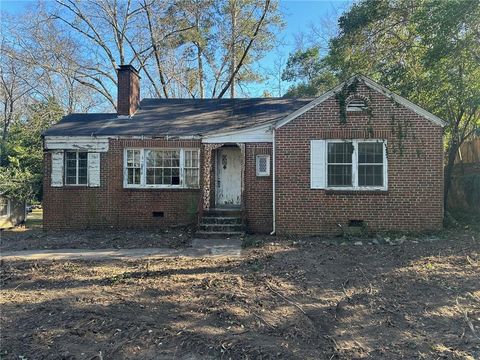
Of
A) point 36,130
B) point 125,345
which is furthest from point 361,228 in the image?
point 36,130

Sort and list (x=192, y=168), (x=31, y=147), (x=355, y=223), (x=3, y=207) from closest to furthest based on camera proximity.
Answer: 1. (x=355, y=223)
2. (x=192, y=168)
3. (x=3, y=207)
4. (x=31, y=147)

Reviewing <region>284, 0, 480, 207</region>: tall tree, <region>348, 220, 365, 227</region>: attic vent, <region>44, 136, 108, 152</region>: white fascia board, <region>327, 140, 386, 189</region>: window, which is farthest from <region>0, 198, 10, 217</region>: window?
<region>284, 0, 480, 207</region>: tall tree

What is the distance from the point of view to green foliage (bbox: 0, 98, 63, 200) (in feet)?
67.7

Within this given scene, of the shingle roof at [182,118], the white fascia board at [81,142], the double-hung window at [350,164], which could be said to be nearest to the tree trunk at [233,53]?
the shingle roof at [182,118]

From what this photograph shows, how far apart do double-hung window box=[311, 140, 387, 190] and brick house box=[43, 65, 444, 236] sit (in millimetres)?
29

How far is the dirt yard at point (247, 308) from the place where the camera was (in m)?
4.51

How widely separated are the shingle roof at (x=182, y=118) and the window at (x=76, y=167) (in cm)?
76

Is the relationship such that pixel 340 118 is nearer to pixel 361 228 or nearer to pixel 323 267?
pixel 361 228

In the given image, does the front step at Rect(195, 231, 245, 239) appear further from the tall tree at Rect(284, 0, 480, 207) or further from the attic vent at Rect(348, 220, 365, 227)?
the tall tree at Rect(284, 0, 480, 207)

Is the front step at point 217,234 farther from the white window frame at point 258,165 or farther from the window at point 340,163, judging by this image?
the window at point 340,163

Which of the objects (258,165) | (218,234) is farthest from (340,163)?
(218,234)

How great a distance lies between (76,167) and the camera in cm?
1370

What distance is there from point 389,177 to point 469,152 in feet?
24.0

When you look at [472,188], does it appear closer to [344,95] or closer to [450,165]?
[450,165]
